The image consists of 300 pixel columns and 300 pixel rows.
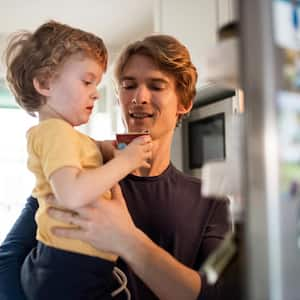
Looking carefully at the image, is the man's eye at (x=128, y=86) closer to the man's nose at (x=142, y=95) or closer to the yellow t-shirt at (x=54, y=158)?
the man's nose at (x=142, y=95)

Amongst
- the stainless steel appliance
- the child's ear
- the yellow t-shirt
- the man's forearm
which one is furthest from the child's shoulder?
the stainless steel appliance

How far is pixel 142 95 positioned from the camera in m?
1.32

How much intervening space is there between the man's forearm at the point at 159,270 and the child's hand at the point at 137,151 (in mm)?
142

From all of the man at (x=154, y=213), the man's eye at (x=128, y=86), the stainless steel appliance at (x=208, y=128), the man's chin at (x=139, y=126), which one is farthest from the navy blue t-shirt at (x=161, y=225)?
Answer: the stainless steel appliance at (x=208, y=128)

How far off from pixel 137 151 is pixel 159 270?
24 cm

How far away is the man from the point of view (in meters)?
1.03

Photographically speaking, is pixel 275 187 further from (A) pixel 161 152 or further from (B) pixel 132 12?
(B) pixel 132 12

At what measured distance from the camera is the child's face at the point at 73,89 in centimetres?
115

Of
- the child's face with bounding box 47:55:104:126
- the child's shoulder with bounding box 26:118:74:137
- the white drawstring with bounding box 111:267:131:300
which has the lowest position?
the white drawstring with bounding box 111:267:131:300

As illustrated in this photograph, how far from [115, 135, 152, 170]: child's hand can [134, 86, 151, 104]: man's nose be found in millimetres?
206

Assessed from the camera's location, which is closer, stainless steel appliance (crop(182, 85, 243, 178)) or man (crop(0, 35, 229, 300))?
man (crop(0, 35, 229, 300))

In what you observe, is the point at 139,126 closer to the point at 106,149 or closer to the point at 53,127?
the point at 106,149

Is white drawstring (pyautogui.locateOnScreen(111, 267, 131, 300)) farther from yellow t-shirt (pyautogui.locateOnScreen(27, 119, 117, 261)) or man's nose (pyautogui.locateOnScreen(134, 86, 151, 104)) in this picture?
man's nose (pyautogui.locateOnScreen(134, 86, 151, 104))

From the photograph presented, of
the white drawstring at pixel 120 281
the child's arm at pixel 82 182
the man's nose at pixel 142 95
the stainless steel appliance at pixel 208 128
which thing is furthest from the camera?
the stainless steel appliance at pixel 208 128
